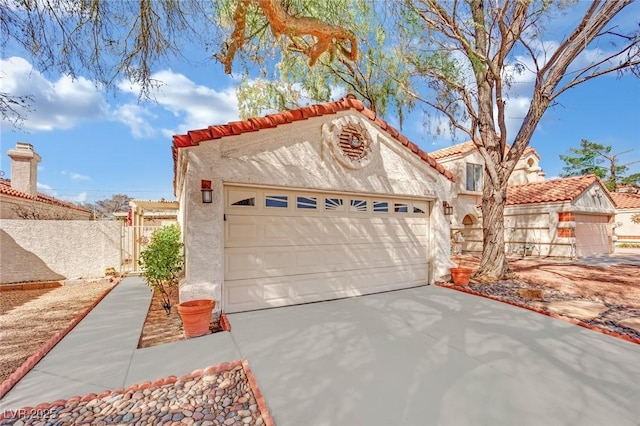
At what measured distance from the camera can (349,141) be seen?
718cm

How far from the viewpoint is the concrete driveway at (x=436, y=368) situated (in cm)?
287

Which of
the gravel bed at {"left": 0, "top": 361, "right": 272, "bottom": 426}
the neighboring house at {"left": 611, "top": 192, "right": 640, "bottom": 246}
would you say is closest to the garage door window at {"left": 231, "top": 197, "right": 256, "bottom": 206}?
the gravel bed at {"left": 0, "top": 361, "right": 272, "bottom": 426}

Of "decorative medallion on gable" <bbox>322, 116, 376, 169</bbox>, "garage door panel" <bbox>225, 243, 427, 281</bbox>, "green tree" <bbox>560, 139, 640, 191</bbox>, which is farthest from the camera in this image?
"green tree" <bbox>560, 139, 640, 191</bbox>

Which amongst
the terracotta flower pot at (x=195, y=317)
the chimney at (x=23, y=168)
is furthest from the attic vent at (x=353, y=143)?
the chimney at (x=23, y=168)

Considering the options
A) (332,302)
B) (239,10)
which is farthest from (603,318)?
(239,10)

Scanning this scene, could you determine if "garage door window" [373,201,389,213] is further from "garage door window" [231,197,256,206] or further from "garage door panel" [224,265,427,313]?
"garage door window" [231,197,256,206]

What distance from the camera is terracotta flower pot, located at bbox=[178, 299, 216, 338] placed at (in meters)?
4.73

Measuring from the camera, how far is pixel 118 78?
18.8 feet

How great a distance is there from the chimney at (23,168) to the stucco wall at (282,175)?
12332 mm

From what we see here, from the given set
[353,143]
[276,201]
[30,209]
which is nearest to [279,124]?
[276,201]

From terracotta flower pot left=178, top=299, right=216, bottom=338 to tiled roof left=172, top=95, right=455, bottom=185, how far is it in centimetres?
297

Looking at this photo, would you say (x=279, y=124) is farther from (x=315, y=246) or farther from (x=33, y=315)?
(x=33, y=315)

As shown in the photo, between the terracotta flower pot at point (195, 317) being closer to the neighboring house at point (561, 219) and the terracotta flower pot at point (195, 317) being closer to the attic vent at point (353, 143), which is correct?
the attic vent at point (353, 143)

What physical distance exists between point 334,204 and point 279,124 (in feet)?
8.01
